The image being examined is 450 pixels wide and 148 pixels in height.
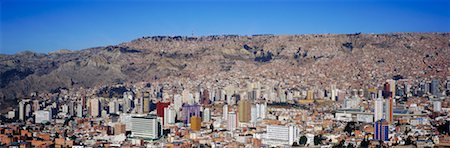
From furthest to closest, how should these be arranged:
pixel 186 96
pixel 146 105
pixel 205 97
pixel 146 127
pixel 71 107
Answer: pixel 205 97 < pixel 186 96 < pixel 146 105 < pixel 71 107 < pixel 146 127

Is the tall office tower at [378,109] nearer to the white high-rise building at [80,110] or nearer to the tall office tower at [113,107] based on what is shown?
the tall office tower at [113,107]

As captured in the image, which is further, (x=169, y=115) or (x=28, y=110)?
(x=28, y=110)

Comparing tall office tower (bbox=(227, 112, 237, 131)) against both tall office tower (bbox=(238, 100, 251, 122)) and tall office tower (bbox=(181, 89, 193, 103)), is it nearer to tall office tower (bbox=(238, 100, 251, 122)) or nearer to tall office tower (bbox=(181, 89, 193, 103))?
tall office tower (bbox=(238, 100, 251, 122))

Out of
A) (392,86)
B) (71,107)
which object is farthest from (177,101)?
(392,86)

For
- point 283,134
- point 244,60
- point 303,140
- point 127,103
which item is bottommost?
point 303,140

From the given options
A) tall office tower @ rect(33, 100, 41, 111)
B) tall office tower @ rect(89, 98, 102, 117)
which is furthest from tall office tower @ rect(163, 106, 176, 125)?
tall office tower @ rect(33, 100, 41, 111)

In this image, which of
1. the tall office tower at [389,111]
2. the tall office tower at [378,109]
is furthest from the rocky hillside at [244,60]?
the tall office tower at [378,109]

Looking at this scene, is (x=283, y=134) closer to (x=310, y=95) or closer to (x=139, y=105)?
(x=139, y=105)
